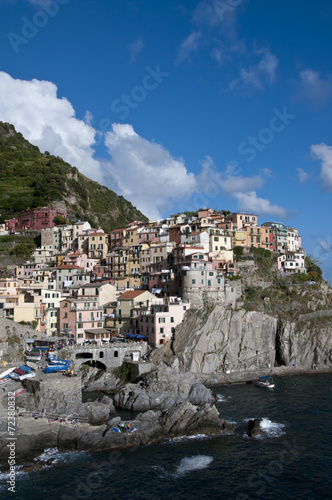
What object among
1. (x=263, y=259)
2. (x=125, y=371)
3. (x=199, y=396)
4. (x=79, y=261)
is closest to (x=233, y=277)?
(x=263, y=259)

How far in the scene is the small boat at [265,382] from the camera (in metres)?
54.8

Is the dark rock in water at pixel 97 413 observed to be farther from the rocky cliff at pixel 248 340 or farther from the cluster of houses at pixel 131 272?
the cluster of houses at pixel 131 272

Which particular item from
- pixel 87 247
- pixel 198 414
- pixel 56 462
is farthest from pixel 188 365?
pixel 87 247

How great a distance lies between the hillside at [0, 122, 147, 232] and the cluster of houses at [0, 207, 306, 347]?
8.91m

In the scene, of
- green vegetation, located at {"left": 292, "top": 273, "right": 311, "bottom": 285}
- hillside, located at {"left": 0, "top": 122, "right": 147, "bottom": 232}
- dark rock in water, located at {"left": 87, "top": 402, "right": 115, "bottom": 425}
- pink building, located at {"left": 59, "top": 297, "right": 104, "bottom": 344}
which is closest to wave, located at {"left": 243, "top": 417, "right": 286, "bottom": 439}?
dark rock in water, located at {"left": 87, "top": 402, "right": 115, "bottom": 425}

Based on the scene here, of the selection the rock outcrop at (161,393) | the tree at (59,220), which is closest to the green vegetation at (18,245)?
the tree at (59,220)

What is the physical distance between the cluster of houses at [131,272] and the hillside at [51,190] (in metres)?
8.91

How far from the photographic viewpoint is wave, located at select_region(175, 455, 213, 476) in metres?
32.5

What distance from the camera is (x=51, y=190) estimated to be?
116m

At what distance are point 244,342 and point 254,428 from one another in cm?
2514

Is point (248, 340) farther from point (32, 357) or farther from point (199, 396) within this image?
point (32, 357)

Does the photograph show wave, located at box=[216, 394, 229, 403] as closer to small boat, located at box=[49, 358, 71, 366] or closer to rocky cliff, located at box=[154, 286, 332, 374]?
rocky cliff, located at box=[154, 286, 332, 374]

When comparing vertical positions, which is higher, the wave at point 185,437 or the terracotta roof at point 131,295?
the terracotta roof at point 131,295

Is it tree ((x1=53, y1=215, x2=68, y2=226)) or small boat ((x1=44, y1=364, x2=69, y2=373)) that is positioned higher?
tree ((x1=53, y1=215, x2=68, y2=226))
